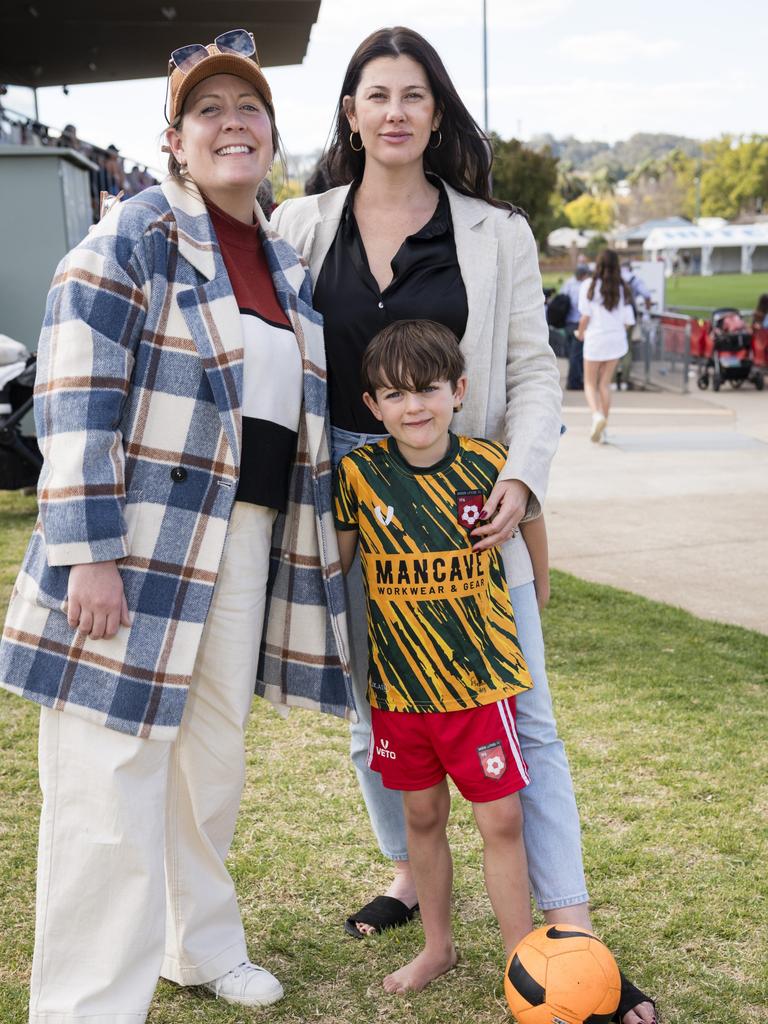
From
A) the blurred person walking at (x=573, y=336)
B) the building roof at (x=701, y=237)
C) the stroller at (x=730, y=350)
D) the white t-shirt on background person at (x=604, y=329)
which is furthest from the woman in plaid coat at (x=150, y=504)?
the building roof at (x=701, y=237)

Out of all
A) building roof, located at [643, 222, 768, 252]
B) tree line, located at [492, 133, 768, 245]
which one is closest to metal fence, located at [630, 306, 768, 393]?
building roof, located at [643, 222, 768, 252]

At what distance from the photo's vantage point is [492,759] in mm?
2598

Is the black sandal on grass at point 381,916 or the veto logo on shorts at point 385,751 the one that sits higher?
the veto logo on shorts at point 385,751

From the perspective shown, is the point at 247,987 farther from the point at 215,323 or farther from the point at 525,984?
the point at 215,323

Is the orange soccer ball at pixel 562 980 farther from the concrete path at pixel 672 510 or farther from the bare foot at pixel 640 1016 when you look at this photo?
the concrete path at pixel 672 510

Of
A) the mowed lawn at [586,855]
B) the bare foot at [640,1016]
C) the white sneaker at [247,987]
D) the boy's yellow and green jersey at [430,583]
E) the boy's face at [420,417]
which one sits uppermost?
the boy's face at [420,417]

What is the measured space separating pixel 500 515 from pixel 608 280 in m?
9.13

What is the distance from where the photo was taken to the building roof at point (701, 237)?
46.4 metres

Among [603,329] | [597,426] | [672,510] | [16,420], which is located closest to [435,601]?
[16,420]

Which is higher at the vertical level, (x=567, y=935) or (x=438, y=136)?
(x=438, y=136)

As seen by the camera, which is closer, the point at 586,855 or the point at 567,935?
the point at 567,935

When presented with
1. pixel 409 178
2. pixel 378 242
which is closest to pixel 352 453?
pixel 378 242

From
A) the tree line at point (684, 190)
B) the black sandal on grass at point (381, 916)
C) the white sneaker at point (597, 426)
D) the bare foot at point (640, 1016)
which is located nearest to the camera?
the bare foot at point (640, 1016)

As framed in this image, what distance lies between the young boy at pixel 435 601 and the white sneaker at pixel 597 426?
28.8 ft
